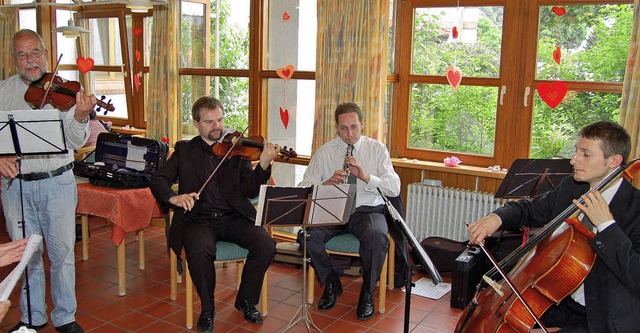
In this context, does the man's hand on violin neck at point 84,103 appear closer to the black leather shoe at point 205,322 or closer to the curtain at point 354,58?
the black leather shoe at point 205,322

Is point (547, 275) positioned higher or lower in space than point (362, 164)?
lower

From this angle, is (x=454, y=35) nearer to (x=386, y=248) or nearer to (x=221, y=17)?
(x=386, y=248)

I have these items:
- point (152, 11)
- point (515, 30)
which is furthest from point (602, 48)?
point (152, 11)

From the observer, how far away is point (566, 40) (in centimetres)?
404

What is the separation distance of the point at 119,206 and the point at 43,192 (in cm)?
73

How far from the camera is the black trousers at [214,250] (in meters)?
3.37

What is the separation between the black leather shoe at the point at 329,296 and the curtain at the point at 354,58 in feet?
3.74

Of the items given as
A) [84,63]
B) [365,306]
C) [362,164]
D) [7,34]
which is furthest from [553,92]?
[7,34]

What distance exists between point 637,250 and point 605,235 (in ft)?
0.62

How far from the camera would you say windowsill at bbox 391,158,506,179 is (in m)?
4.17

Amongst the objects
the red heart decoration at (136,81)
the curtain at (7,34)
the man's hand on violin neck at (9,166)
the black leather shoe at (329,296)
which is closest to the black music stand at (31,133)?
the man's hand on violin neck at (9,166)

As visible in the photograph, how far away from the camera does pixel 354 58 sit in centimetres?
436

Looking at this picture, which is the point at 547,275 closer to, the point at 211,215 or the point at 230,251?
the point at 230,251

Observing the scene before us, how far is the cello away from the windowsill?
194 cm
